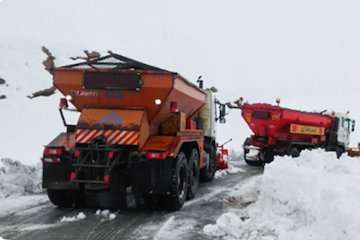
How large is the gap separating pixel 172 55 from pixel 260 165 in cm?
2181

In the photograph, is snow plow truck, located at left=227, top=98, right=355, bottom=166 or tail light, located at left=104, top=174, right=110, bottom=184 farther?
snow plow truck, located at left=227, top=98, right=355, bottom=166

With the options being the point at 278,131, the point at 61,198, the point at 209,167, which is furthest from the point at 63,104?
the point at 278,131

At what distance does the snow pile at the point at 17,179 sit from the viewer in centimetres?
941

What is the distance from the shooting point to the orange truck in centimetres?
802

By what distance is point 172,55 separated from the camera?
38781 millimetres

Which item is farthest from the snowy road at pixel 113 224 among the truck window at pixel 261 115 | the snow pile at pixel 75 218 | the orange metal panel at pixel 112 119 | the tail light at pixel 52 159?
the truck window at pixel 261 115

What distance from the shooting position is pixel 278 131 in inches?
704

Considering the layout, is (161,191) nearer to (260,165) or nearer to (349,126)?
(260,165)

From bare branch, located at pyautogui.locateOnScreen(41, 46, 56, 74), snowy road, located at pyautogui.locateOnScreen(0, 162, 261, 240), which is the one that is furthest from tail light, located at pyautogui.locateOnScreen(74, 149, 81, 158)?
bare branch, located at pyautogui.locateOnScreen(41, 46, 56, 74)

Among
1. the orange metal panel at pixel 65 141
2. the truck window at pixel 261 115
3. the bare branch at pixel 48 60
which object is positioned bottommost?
the orange metal panel at pixel 65 141

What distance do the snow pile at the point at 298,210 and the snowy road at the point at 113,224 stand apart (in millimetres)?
492

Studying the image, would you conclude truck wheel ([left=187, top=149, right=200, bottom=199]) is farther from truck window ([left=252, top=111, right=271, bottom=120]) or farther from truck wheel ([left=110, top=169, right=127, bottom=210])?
truck window ([left=252, top=111, right=271, bottom=120])

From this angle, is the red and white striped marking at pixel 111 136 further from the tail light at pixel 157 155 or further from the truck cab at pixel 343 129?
the truck cab at pixel 343 129

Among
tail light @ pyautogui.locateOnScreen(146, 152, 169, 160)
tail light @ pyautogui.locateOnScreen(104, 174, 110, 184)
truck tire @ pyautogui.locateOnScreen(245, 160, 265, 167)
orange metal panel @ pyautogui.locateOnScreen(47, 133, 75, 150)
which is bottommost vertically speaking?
truck tire @ pyautogui.locateOnScreen(245, 160, 265, 167)
